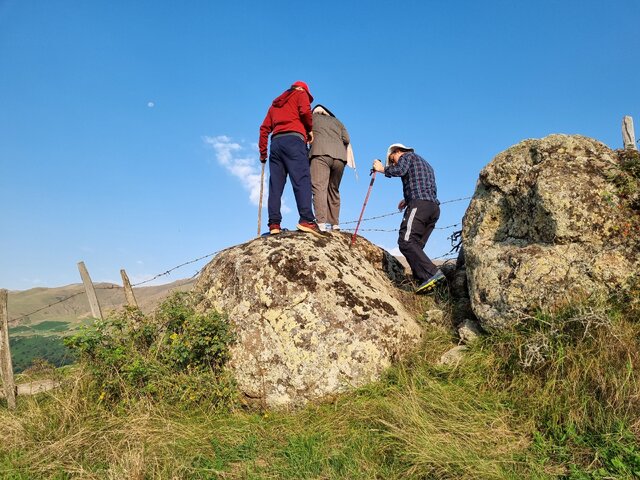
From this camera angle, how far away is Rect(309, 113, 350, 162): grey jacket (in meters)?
8.03

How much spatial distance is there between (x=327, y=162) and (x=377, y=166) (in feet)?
3.28

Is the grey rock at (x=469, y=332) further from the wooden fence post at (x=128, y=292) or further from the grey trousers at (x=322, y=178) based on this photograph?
the wooden fence post at (x=128, y=292)

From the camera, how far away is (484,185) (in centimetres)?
643

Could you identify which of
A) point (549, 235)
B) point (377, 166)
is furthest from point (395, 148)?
point (549, 235)

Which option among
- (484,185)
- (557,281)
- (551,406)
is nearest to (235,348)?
(551,406)

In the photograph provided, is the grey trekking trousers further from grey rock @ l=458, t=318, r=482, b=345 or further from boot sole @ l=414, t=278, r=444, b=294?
grey rock @ l=458, t=318, r=482, b=345

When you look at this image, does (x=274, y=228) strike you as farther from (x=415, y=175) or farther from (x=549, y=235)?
(x=549, y=235)

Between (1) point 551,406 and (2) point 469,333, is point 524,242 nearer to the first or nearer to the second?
(2) point 469,333

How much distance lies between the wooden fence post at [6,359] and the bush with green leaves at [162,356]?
2966mm

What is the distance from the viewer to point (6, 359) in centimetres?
746

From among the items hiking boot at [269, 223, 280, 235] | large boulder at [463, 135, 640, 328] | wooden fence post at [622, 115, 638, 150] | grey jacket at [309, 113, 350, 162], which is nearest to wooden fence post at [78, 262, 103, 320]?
hiking boot at [269, 223, 280, 235]

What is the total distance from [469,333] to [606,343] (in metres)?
1.62

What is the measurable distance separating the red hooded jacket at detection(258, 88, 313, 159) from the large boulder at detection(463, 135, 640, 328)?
3364 millimetres

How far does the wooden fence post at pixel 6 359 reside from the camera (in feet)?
23.2
